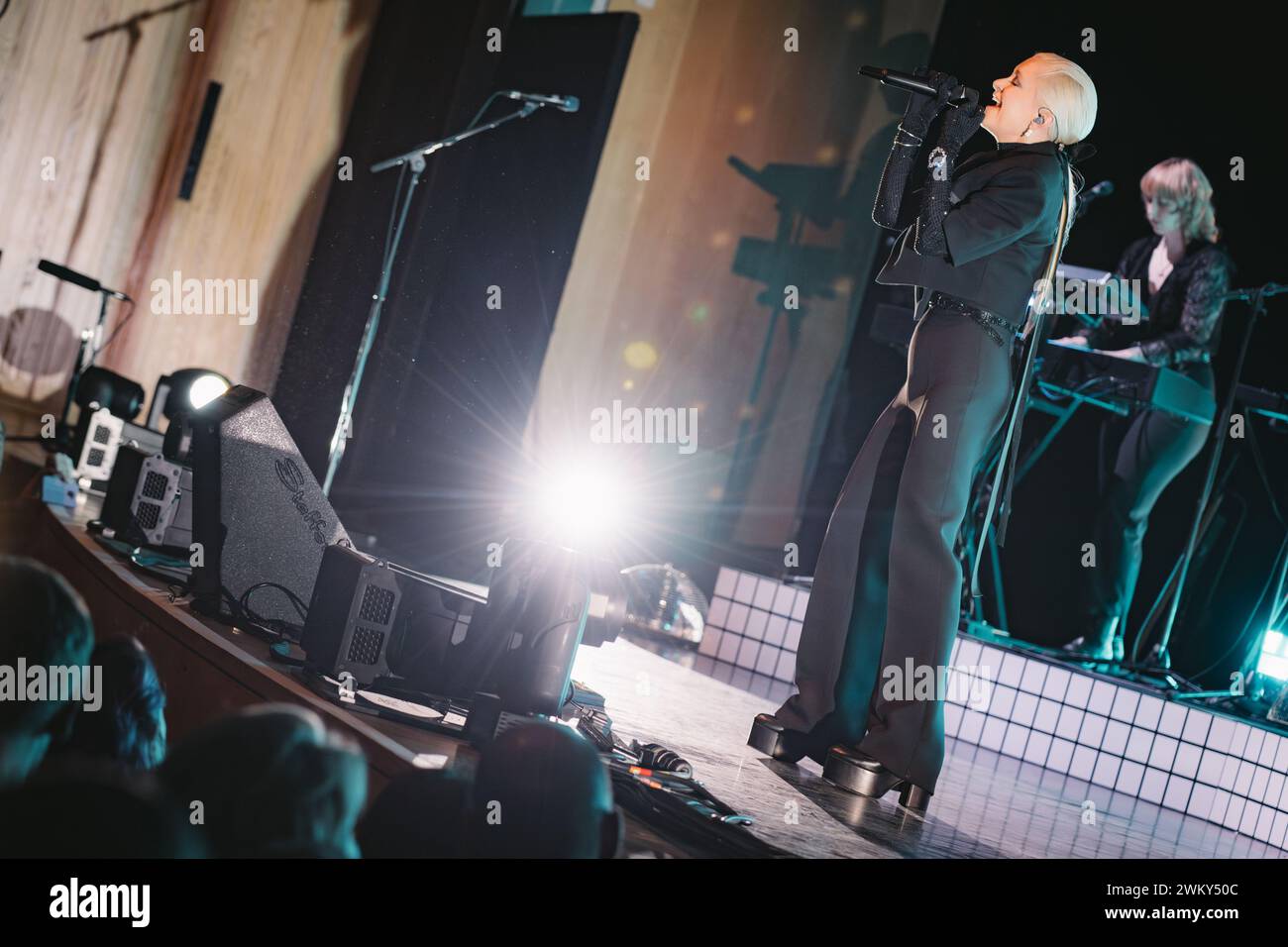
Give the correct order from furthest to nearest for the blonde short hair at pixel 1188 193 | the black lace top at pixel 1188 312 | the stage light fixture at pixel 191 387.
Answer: the blonde short hair at pixel 1188 193, the black lace top at pixel 1188 312, the stage light fixture at pixel 191 387

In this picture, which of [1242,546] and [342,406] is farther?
[1242,546]

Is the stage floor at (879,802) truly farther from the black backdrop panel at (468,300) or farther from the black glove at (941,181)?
the black backdrop panel at (468,300)

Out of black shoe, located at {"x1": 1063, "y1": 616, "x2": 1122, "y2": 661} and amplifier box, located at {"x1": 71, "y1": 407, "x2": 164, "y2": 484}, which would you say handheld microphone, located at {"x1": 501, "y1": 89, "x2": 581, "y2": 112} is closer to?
amplifier box, located at {"x1": 71, "y1": 407, "x2": 164, "y2": 484}

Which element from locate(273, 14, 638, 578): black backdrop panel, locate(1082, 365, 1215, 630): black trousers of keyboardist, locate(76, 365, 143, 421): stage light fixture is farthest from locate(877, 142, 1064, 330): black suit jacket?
locate(76, 365, 143, 421): stage light fixture

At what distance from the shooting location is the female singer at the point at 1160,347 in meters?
4.29

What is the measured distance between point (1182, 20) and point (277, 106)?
4033 mm

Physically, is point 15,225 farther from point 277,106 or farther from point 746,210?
point 746,210

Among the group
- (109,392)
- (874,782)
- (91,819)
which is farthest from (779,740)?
(109,392)

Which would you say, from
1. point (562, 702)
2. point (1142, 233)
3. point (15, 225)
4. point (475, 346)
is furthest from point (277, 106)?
point (562, 702)

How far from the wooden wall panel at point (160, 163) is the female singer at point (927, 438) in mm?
3708

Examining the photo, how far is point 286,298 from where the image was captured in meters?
5.48

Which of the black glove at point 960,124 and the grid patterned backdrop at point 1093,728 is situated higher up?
the black glove at point 960,124

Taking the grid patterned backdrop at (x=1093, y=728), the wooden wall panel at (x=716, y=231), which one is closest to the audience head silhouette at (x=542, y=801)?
the grid patterned backdrop at (x=1093, y=728)

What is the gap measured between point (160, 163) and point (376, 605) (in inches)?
161
